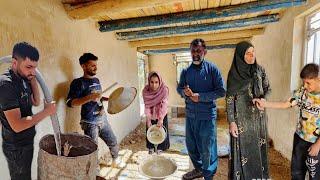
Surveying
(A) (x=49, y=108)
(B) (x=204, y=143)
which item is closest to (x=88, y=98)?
(A) (x=49, y=108)

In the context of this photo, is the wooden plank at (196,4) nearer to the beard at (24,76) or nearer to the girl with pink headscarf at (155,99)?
the girl with pink headscarf at (155,99)

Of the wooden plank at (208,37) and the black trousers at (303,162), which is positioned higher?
the wooden plank at (208,37)

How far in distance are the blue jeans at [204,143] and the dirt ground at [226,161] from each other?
16.1 inches

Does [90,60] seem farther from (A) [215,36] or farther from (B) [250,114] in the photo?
(A) [215,36]

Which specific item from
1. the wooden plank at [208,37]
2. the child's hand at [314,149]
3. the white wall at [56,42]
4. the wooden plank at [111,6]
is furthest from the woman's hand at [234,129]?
the wooden plank at [208,37]

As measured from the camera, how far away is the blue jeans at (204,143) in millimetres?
2334

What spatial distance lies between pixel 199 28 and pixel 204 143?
6.34 feet

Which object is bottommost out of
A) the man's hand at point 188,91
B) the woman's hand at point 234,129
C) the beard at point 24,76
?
the woman's hand at point 234,129

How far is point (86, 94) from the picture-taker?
2.35m

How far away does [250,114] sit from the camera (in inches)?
80.0

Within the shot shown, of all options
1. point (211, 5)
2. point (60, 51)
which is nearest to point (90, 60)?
point (60, 51)

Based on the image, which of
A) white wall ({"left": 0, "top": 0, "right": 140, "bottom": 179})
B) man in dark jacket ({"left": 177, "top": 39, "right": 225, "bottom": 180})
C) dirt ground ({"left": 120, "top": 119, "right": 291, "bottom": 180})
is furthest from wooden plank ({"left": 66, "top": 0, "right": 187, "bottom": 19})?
dirt ground ({"left": 120, "top": 119, "right": 291, "bottom": 180})

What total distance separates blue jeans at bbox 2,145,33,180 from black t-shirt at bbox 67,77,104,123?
87 cm

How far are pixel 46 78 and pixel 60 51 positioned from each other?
36 centimetres
